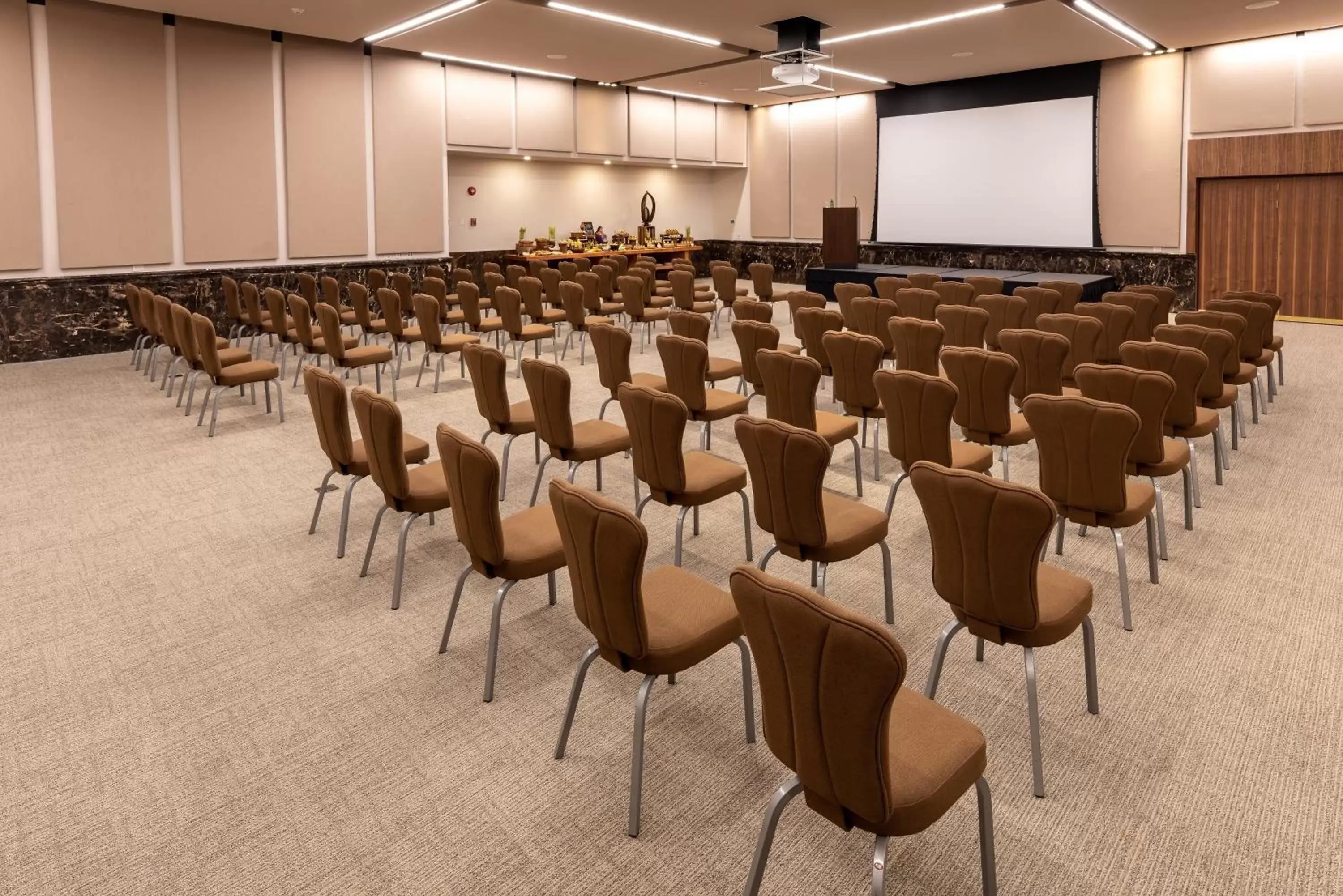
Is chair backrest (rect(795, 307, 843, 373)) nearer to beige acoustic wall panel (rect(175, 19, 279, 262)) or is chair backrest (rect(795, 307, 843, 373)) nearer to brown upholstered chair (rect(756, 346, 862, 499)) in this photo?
brown upholstered chair (rect(756, 346, 862, 499))

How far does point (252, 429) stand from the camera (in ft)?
24.3

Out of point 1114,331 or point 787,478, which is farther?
point 1114,331

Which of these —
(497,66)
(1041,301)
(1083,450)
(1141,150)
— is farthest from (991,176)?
(1083,450)

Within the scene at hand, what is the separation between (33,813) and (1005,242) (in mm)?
15723

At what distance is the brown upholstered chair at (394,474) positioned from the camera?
3.93m

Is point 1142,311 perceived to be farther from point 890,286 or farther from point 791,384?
point 791,384

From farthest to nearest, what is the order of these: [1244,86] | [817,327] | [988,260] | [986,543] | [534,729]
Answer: [988,260], [1244,86], [817,327], [534,729], [986,543]

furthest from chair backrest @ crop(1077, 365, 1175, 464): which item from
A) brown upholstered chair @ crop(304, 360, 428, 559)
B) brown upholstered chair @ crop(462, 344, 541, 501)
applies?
brown upholstered chair @ crop(304, 360, 428, 559)

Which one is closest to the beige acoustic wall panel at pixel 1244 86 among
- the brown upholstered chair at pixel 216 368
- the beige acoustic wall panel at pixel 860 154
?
the beige acoustic wall panel at pixel 860 154

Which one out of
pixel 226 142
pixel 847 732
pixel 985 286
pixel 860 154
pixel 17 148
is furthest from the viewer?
pixel 860 154

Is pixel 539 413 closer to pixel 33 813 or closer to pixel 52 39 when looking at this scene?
pixel 33 813

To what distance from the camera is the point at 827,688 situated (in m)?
1.92

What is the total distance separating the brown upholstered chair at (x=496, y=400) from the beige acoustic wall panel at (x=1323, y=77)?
12.2 metres

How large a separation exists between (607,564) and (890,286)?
26.6 feet
